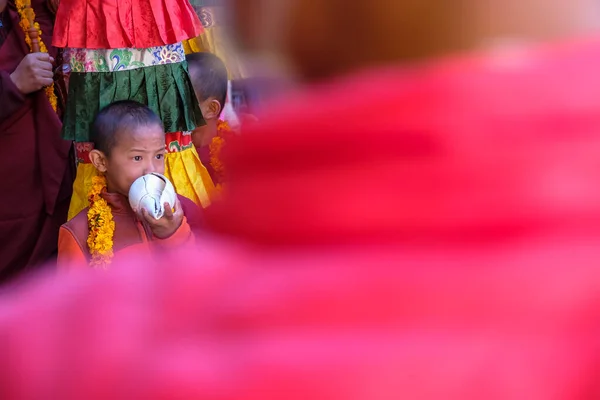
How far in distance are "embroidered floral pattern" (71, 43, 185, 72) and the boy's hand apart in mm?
329

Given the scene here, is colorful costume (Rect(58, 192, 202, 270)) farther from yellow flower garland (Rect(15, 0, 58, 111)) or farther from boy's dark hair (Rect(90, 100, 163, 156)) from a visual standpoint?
yellow flower garland (Rect(15, 0, 58, 111))

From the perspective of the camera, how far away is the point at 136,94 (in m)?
1.70

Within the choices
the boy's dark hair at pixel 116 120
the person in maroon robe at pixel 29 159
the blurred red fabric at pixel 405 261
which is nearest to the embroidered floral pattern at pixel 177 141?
the boy's dark hair at pixel 116 120

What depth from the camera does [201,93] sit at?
83.1 inches

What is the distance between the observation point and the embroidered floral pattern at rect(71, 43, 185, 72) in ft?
5.37

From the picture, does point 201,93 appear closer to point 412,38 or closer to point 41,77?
point 41,77

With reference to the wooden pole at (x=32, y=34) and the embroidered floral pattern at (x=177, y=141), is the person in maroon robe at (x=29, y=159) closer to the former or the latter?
the wooden pole at (x=32, y=34)

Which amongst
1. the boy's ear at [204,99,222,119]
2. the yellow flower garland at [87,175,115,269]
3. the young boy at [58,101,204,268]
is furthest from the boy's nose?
the boy's ear at [204,99,222,119]

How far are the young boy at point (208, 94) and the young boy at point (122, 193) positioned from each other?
0.39 m

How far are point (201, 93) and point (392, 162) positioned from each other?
1913 millimetres

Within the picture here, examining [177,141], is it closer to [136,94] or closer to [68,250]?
[136,94]

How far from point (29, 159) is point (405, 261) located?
2083 mm

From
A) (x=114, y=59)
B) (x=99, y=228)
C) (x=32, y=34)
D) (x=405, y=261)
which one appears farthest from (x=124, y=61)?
(x=405, y=261)

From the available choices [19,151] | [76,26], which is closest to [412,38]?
[76,26]
